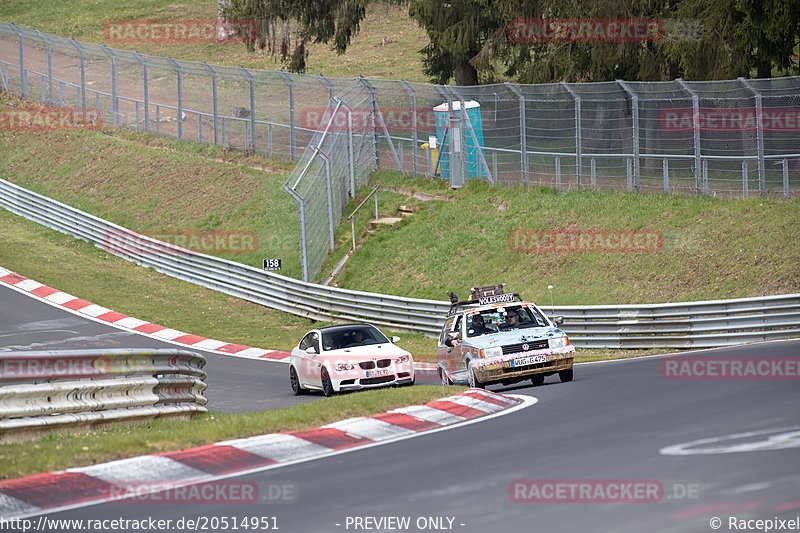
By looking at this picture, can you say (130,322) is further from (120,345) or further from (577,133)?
(577,133)

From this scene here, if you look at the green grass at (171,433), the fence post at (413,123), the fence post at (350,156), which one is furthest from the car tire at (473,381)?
the fence post at (350,156)

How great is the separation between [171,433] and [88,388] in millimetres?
1222

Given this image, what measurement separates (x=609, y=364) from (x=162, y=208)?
23.7 meters

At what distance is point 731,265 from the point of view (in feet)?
74.5

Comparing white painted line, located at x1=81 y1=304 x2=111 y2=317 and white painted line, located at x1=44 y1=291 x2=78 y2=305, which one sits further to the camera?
white painted line, located at x1=44 y1=291 x2=78 y2=305

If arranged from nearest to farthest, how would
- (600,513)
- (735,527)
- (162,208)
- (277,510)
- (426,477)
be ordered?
(735,527), (600,513), (277,510), (426,477), (162,208)

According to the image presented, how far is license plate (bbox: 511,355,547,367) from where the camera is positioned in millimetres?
15523

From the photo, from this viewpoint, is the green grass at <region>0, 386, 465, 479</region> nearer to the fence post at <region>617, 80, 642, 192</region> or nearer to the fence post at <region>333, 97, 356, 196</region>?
the fence post at <region>617, 80, 642, 192</region>

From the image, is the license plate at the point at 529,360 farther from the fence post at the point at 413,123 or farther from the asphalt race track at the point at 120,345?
the fence post at the point at 413,123

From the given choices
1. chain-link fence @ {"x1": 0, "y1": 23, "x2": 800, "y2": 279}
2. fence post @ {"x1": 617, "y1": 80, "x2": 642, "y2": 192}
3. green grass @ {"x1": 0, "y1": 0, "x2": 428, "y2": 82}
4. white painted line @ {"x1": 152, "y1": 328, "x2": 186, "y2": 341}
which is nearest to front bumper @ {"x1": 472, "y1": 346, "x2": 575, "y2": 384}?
chain-link fence @ {"x1": 0, "y1": 23, "x2": 800, "y2": 279}

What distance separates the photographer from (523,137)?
98.4 feet

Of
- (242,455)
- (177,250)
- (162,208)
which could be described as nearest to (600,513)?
(242,455)

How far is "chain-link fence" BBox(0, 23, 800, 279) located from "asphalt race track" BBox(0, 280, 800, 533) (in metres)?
13.4

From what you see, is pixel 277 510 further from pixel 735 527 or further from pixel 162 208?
pixel 162 208
